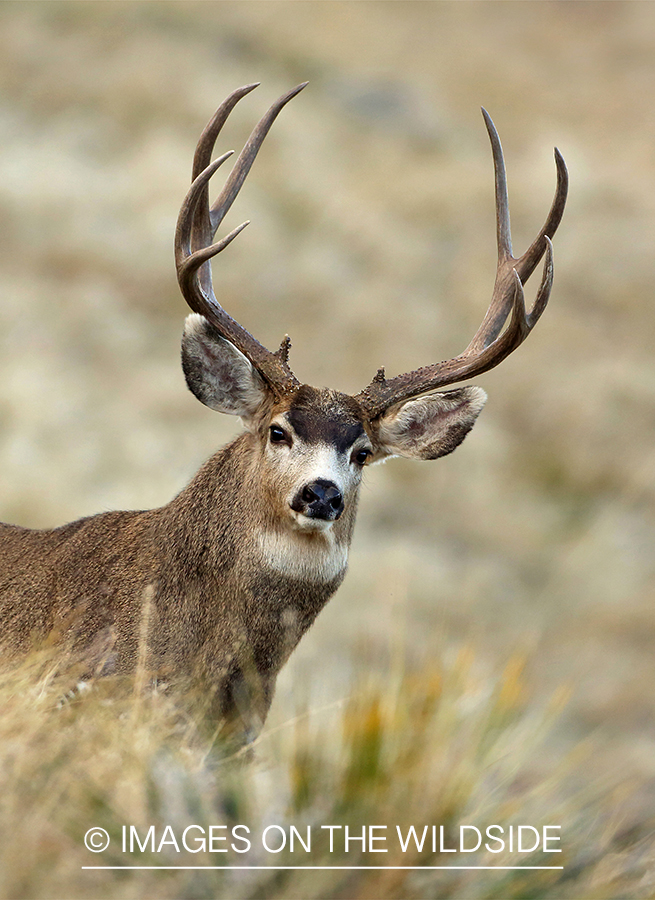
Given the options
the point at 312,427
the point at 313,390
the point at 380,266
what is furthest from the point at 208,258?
the point at 380,266

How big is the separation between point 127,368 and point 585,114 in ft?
51.5

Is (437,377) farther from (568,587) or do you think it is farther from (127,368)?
(127,368)

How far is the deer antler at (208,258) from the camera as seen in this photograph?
687 cm

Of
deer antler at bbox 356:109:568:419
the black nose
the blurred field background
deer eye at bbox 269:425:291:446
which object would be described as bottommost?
the black nose

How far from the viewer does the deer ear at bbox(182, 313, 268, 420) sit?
22.8 ft

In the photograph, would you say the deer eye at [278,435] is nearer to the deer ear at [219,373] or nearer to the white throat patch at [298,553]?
the deer ear at [219,373]

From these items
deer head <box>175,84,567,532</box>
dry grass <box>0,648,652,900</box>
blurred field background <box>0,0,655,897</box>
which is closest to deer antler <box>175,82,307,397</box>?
deer head <box>175,84,567,532</box>

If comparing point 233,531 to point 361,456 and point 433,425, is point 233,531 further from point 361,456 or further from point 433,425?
point 433,425

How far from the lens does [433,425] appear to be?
7543mm

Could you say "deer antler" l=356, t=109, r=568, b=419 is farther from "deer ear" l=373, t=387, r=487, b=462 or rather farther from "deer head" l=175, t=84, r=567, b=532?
"deer ear" l=373, t=387, r=487, b=462

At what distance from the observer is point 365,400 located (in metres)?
7.23

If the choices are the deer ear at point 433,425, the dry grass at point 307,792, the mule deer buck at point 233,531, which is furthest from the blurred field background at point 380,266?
the dry grass at point 307,792

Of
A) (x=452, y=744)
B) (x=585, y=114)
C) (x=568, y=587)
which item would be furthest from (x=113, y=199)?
(x=452, y=744)

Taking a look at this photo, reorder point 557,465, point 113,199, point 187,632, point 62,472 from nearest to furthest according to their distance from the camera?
point 187,632, point 62,472, point 557,465, point 113,199
